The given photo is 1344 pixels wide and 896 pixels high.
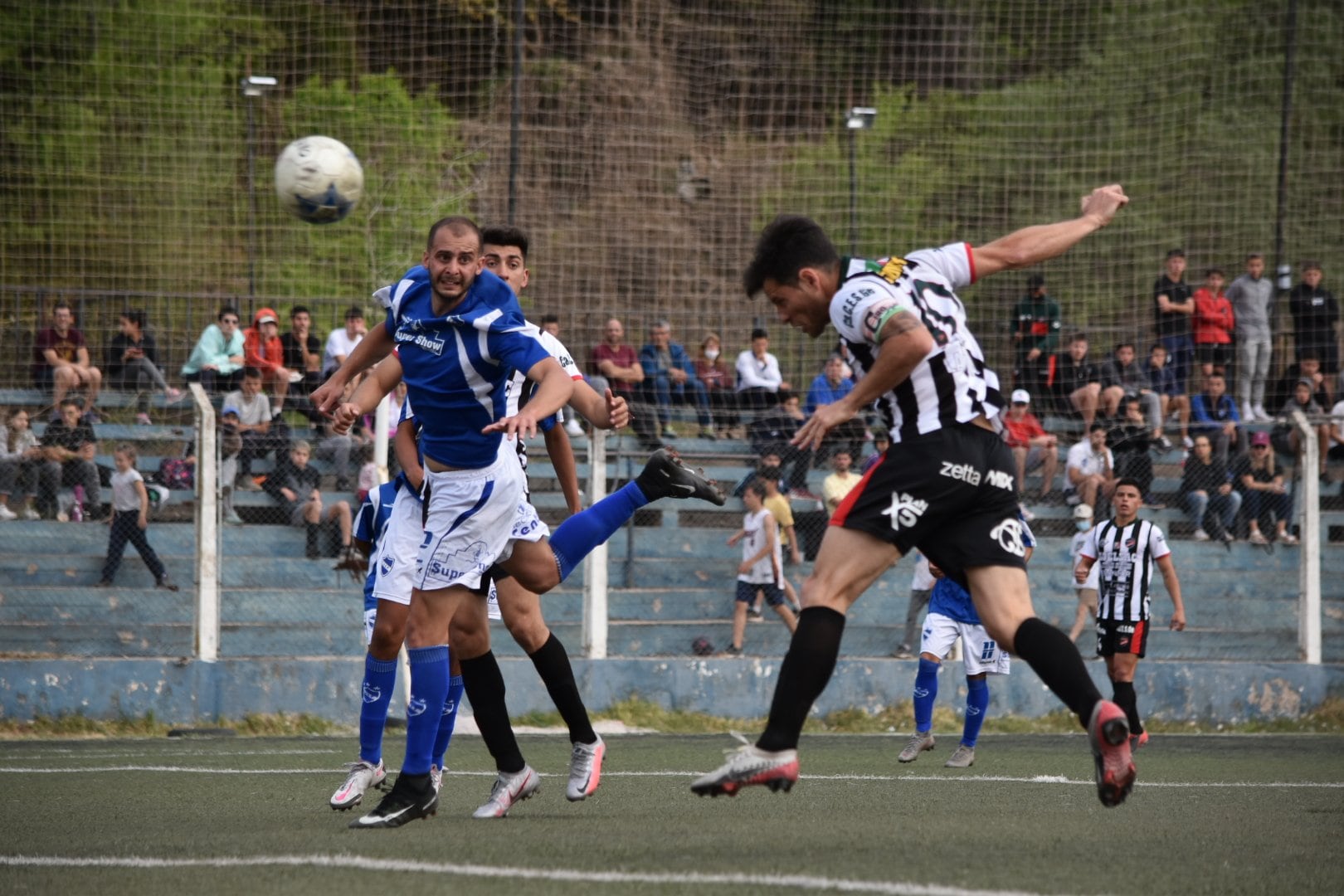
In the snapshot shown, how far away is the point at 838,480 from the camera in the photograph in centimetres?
1556

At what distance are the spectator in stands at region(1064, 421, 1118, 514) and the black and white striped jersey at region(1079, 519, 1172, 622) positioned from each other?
3.81 m

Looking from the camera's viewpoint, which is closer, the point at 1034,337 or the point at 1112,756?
the point at 1112,756

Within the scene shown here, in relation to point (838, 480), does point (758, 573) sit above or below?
below

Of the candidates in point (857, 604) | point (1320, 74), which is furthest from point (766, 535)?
point (1320, 74)

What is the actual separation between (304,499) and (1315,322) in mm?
11613

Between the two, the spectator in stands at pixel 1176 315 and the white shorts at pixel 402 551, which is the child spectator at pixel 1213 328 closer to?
the spectator in stands at pixel 1176 315

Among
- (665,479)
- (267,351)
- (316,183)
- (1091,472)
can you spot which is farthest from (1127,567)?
(267,351)

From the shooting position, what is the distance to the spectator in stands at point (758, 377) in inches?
679

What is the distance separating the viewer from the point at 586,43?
26016mm

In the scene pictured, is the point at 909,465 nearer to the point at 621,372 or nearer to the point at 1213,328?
the point at 621,372

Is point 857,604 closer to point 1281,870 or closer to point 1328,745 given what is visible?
point 1328,745

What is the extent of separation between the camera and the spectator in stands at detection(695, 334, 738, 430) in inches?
647

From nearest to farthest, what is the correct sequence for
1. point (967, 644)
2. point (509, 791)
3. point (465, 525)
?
point (465, 525), point (509, 791), point (967, 644)

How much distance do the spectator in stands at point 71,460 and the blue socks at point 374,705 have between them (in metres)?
8.25
